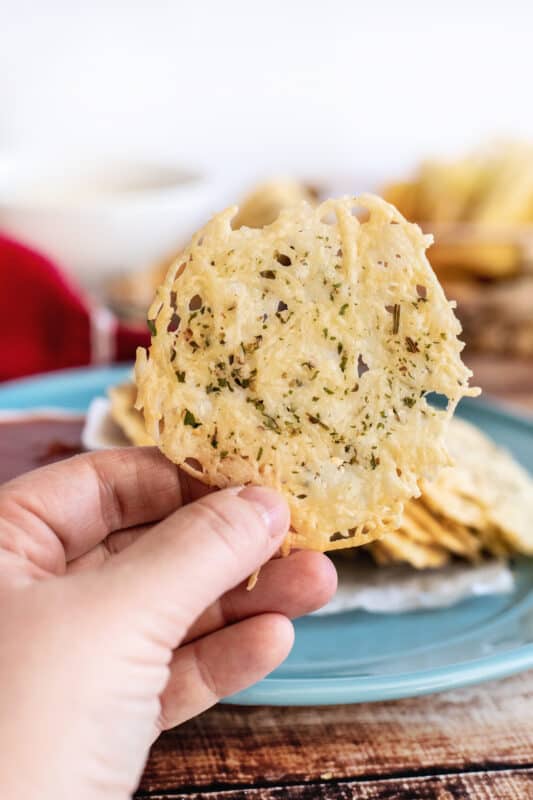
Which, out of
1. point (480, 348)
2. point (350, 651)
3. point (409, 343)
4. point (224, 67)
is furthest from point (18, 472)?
point (224, 67)

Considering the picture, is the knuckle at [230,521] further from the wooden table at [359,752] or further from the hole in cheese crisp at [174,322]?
the wooden table at [359,752]

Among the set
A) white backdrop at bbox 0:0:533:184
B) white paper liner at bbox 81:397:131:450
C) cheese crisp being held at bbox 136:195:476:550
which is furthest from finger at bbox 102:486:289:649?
white backdrop at bbox 0:0:533:184

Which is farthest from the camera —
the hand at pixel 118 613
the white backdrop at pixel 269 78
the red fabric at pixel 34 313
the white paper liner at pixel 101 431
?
the white backdrop at pixel 269 78

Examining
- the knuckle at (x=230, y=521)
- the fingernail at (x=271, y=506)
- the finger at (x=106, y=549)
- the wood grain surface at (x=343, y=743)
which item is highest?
the knuckle at (x=230, y=521)

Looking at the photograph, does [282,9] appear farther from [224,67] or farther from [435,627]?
[435,627]

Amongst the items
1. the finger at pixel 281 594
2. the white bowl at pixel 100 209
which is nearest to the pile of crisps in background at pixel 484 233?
the white bowl at pixel 100 209

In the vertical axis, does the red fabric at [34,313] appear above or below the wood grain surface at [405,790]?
above

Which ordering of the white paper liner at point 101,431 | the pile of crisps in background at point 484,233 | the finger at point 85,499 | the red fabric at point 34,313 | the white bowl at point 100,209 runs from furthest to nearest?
the pile of crisps in background at point 484,233 < the white bowl at point 100,209 < the red fabric at point 34,313 < the white paper liner at point 101,431 < the finger at point 85,499
